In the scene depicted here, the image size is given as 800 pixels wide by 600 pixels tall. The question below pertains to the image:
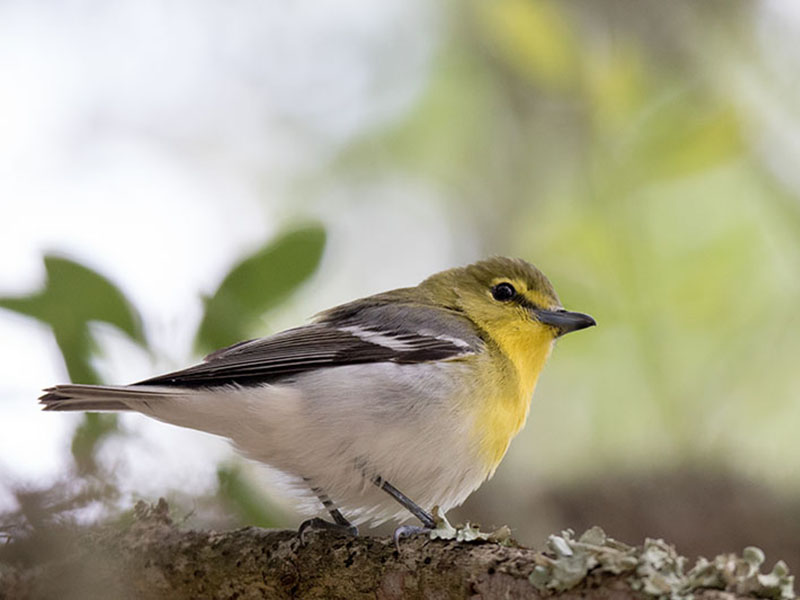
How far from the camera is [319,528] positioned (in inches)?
125

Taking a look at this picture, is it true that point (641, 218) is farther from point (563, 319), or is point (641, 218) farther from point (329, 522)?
point (329, 522)

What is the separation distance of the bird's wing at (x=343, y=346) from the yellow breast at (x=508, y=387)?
17cm

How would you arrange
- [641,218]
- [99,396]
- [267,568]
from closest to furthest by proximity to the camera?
[267,568]
[99,396]
[641,218]

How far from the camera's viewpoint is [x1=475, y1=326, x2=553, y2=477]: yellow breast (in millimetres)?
3645

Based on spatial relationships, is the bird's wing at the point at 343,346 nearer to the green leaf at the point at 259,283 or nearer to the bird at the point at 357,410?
the bird at the point at 357,410

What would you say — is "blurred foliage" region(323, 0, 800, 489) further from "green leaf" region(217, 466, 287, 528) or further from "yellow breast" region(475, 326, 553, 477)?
"green leaf" region(217, 466, 287, 528)

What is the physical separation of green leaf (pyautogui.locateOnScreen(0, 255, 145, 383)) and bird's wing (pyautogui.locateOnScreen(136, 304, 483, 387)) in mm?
265

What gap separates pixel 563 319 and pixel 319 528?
1766mm

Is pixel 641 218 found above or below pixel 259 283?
above

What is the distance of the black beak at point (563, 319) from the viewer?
426cm

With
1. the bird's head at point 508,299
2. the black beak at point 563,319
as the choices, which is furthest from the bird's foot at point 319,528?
the black beak at point 563,319

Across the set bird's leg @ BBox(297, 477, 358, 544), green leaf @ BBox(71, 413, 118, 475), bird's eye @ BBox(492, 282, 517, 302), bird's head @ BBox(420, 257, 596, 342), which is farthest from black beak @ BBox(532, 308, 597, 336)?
green leaf @ BBox(71, 413, 118, 475)

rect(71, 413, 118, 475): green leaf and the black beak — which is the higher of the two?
the black beak

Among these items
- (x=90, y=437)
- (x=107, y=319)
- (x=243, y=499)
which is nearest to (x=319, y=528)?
(x=243, y=499)
